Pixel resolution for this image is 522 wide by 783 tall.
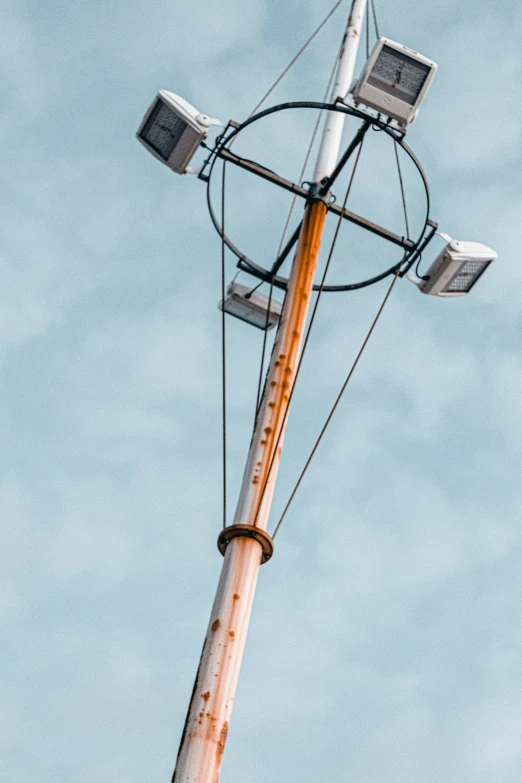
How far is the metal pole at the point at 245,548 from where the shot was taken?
6895 millimetres

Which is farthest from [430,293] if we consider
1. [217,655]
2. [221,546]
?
[217,655]

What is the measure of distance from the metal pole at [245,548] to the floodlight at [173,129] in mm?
1432

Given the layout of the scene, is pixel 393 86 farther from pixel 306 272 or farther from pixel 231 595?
pixel 231 595

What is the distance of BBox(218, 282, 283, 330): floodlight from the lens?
11883 millimetres

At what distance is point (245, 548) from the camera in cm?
789

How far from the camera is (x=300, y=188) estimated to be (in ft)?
35.2

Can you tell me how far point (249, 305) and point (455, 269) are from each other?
255cm

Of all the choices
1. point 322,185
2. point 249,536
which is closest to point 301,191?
point 322,185

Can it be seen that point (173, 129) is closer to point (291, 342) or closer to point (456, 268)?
point (291, 342)

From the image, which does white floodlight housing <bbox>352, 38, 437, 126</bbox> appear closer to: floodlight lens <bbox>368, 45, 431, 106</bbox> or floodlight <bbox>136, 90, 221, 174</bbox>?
floodlight lens <bbox>368, 45, 431, 106</bbox>

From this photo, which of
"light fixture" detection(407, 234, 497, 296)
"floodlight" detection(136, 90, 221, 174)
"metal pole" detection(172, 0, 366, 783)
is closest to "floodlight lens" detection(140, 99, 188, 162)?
"floodlight" detection(136, 90, 221, 174)

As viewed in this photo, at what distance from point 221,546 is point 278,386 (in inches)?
66.6

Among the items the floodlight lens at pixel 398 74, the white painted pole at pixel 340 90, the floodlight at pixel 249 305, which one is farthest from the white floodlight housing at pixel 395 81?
the floodlight at pixel 249 305

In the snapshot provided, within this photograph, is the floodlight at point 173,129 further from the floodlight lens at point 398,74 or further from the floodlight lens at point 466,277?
the floodlight lens at point 466,277
